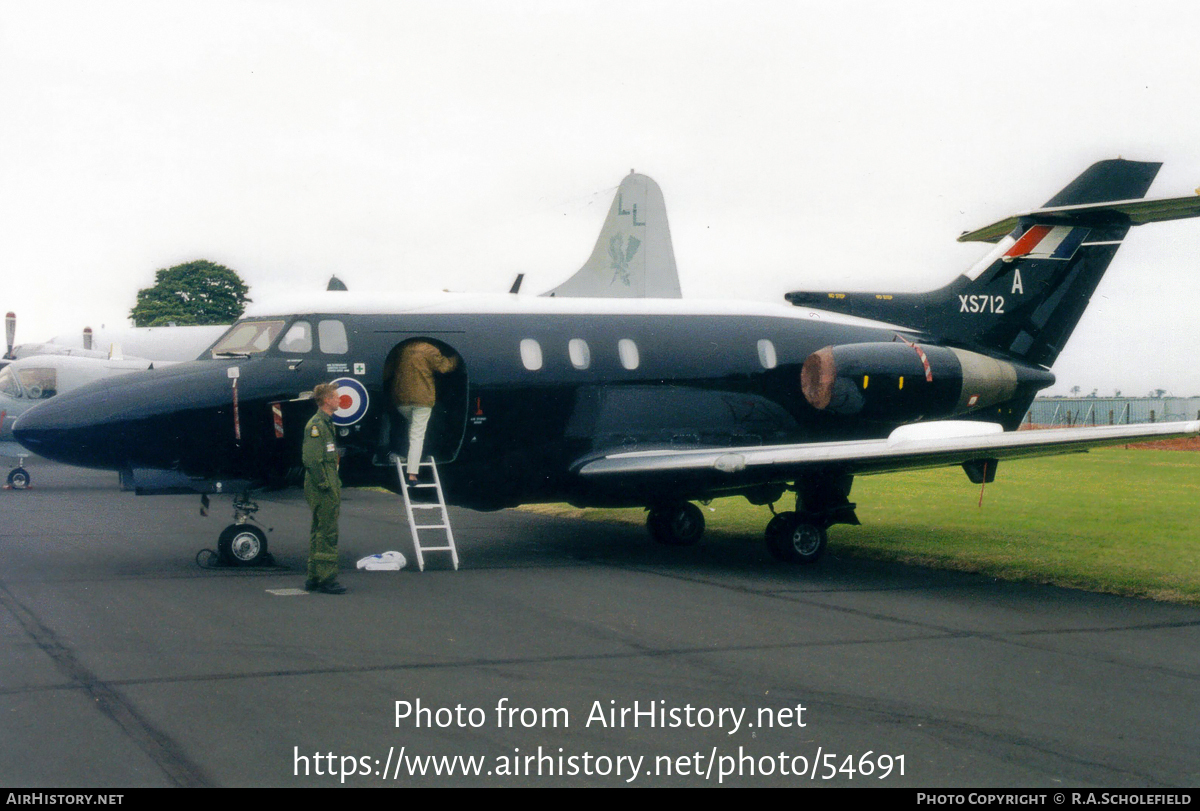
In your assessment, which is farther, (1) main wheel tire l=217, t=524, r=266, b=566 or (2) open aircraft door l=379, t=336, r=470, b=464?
(2) open aircraft door l=379, t=336, r=470, b=464

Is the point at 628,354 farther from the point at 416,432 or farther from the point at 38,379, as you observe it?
the point at 38,379

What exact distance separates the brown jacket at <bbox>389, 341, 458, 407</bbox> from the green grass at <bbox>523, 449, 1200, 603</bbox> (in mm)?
5577

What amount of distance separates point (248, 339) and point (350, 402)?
1.51 m

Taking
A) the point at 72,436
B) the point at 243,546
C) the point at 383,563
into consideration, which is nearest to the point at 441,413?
the point at 383,563

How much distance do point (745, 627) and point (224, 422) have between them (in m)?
6.10

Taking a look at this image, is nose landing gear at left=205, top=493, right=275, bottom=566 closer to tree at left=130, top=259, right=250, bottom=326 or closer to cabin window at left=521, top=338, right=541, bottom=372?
cabin window at left=521, top=338, right=541, bottom=372

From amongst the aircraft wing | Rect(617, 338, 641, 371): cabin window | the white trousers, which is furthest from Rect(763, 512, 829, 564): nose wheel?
the white trousers

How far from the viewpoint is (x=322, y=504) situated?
10.3 metres

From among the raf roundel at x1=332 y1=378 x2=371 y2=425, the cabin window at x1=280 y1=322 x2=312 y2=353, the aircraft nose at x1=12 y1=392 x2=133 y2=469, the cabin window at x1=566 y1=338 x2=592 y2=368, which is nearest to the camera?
the aircraft nose at x1=12 y1=392 x2=133 y2=469

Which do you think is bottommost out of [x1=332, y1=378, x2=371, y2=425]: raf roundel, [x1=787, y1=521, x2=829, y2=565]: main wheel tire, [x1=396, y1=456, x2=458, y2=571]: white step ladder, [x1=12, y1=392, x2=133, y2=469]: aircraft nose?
[x1=787, y1=521, x2=829, y2=565]: main wheel tire

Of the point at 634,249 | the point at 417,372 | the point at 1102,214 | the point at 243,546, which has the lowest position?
the point at 243,546

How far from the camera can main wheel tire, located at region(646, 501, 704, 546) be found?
1533cm
